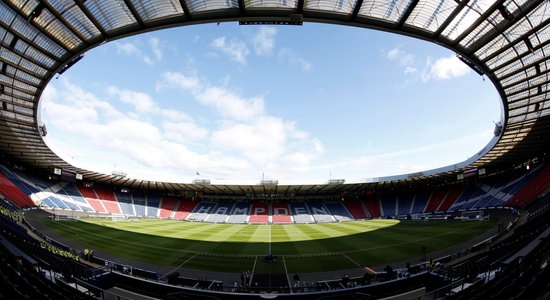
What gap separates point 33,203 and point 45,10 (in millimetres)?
46587

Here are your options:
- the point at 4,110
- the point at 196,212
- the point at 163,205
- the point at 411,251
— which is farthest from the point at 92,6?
the point at 163,205

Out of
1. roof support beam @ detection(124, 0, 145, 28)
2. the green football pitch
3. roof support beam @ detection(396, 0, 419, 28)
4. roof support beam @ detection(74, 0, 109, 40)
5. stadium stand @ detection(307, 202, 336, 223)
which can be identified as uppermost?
roof support beam @ detection(74, 0, 109, 40)

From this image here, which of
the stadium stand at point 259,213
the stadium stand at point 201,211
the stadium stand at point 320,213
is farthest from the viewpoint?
the stadium stand at point 201,211

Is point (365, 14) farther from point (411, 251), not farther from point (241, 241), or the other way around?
point (241, 241)

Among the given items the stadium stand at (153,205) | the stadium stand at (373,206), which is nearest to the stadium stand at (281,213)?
the stadium stand at (373,206)

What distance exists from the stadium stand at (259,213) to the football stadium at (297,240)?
79.1ft

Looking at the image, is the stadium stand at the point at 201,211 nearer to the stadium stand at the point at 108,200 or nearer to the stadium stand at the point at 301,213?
the stadium stand at the point at 108,200

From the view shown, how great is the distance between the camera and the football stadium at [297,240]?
48.6 ft

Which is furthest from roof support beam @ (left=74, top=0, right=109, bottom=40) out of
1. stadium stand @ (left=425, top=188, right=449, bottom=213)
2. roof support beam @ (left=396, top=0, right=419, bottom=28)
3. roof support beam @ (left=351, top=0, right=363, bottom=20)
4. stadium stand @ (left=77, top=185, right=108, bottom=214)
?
stadium stand @ (left=425, top=188, right=449, bottom=213)

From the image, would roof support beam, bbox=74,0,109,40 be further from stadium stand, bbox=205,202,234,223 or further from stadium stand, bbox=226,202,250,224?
stadium stand, bbox=205,202,234,223

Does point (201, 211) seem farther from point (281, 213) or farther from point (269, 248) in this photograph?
point (269, 248)

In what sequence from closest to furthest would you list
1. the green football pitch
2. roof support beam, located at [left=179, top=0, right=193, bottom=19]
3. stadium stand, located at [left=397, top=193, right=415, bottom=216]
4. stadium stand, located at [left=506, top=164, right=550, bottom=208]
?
roof support beam, located at [left=179, top=0, right=193, bottom=19], the green football pitch, stadium stand, located at [left=506, top=164, right=550, bottom=208], stadium stand, located at [left=397, top=193, right=415, bottom=216]

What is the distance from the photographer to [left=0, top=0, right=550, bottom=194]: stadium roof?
15.9m

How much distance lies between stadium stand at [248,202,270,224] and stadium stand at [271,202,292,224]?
159 cm
